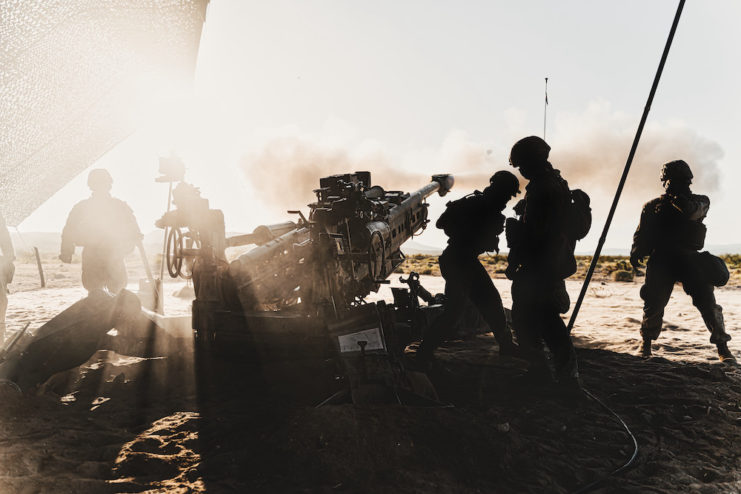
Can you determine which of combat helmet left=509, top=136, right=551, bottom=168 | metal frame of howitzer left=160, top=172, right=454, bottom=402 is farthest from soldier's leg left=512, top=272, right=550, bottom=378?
metal frame of howitzer left=160, top=172, right=454, bottom=402

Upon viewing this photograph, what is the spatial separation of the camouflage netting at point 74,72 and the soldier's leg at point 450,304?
11.5 feet

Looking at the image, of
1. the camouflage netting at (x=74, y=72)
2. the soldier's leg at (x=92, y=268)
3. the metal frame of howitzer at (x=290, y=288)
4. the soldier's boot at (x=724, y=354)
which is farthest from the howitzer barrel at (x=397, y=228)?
the soldier's boot at (x=724, y=354)

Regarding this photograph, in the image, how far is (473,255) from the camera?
5.18 m

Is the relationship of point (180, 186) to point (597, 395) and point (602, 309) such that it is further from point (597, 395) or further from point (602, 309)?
point (602, 309)

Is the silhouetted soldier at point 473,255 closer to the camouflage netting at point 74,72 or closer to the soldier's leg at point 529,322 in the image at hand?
the soldier's leg at point 529,322

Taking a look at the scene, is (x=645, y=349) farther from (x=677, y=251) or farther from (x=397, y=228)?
(x=397, y=228)

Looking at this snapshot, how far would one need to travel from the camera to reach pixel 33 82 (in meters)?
3.82

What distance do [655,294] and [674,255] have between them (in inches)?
21.7

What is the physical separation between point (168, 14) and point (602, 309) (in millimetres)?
10189

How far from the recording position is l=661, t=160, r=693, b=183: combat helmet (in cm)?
566

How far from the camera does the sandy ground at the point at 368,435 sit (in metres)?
3.05

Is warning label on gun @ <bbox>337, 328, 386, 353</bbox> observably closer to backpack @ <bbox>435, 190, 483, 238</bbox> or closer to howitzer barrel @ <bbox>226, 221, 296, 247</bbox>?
howitzer barrel @ <bbox>226, 221, 296, 247</bbox>

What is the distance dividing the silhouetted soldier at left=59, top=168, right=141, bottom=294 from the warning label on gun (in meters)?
3.53

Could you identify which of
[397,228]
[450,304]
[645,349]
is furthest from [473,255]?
[645,349]
